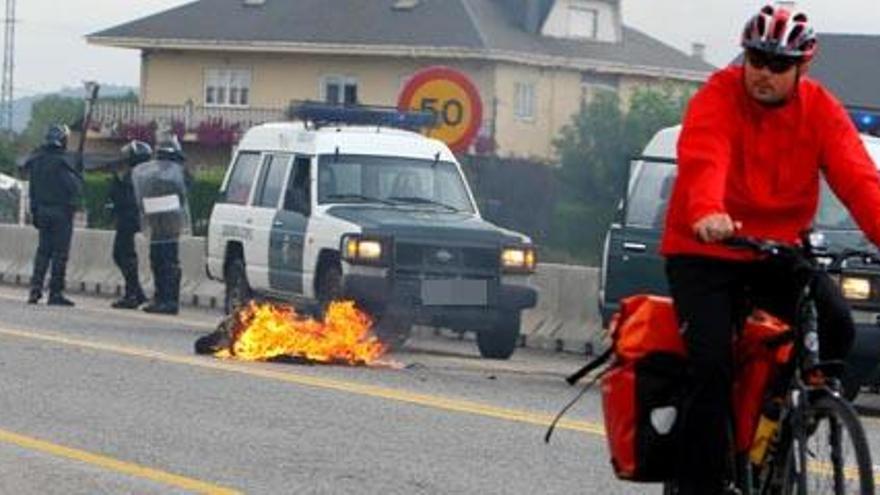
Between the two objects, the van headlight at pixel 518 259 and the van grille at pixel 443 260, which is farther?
the van headlight at pixel 518 259

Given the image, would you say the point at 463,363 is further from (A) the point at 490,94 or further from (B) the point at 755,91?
(A) the point at 490,94

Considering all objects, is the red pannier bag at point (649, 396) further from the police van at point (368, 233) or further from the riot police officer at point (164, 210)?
the riot police officer at point (164, 210)

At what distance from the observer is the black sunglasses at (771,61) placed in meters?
7.79

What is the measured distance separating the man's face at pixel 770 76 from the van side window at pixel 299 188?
47.0 ft

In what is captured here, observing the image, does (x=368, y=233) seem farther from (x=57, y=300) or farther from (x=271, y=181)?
(x=57, y=300)

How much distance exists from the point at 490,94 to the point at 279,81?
8.06 meters

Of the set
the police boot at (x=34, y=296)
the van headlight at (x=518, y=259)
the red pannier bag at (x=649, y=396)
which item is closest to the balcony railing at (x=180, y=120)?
the police boot at (x=34, y=296)

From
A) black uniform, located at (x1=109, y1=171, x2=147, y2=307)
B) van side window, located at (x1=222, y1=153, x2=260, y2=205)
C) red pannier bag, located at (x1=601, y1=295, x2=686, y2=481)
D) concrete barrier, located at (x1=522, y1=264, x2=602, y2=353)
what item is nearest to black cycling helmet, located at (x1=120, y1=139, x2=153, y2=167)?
black uniform, located at (x1=109, y1=171, x2=147, y2=307)

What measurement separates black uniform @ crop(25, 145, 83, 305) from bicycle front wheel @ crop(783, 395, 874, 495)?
19449 millimetres

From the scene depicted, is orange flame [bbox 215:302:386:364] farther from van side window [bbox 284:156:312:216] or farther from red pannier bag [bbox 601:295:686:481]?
red pannier bag [bbox 601:295:686:481]

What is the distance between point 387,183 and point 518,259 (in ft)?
5.42

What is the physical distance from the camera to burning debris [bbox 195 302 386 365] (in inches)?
739

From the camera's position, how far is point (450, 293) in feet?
68.1

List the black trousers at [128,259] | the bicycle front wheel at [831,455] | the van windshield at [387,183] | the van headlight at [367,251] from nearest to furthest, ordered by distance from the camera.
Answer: the bicycle front wheel at [831,455]
the van headlight at [367,251]
the van windshield at [387,183]
the black trousers at [128,259]
